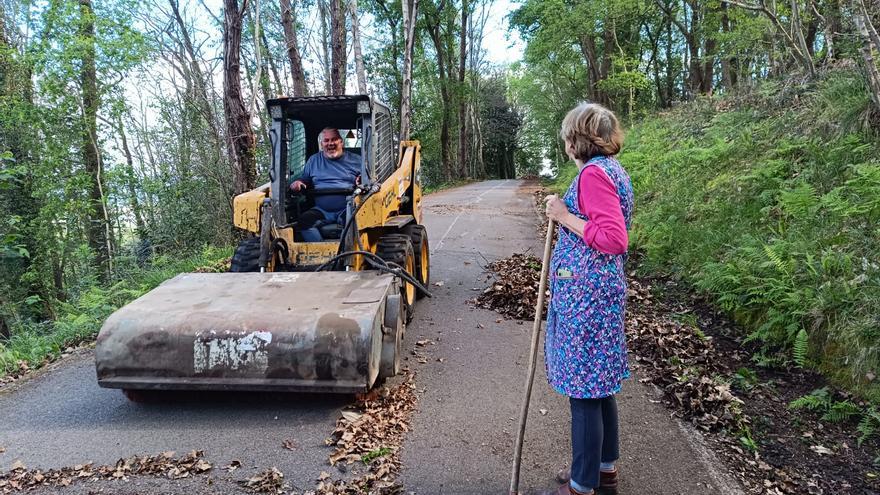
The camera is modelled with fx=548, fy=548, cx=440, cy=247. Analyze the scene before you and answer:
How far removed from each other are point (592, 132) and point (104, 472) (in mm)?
3591

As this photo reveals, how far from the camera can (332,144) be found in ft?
22.1

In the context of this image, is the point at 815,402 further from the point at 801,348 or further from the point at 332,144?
the point at 332,144

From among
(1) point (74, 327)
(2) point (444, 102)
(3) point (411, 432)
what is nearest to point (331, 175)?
(3) point (411, 432)

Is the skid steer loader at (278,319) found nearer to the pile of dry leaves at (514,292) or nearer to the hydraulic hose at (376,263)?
the hydraulic hose at (376,263)

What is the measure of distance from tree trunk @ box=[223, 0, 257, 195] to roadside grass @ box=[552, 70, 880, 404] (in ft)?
23.7

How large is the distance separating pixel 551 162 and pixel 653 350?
51147mm

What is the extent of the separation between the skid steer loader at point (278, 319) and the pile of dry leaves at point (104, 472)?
0.64 m

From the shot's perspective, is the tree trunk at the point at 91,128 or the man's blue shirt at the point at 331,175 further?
the tree trunk at the point at 91,128

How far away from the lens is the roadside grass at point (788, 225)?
4480mm

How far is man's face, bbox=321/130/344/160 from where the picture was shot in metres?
6.71

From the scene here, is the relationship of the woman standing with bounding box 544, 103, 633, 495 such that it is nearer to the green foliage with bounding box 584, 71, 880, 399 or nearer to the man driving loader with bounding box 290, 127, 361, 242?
the green foliage with bounding box 584, 71, 880, 399

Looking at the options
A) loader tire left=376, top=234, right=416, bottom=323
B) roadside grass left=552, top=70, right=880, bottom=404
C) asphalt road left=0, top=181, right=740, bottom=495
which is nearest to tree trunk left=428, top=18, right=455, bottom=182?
roadside grass left=552, top=70, right=880, bottom=404

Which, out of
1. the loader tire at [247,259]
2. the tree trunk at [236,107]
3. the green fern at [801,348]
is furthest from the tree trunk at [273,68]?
the green fern at [801,348]

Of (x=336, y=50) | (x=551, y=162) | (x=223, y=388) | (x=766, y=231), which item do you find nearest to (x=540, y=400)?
(x=223, y=388)
